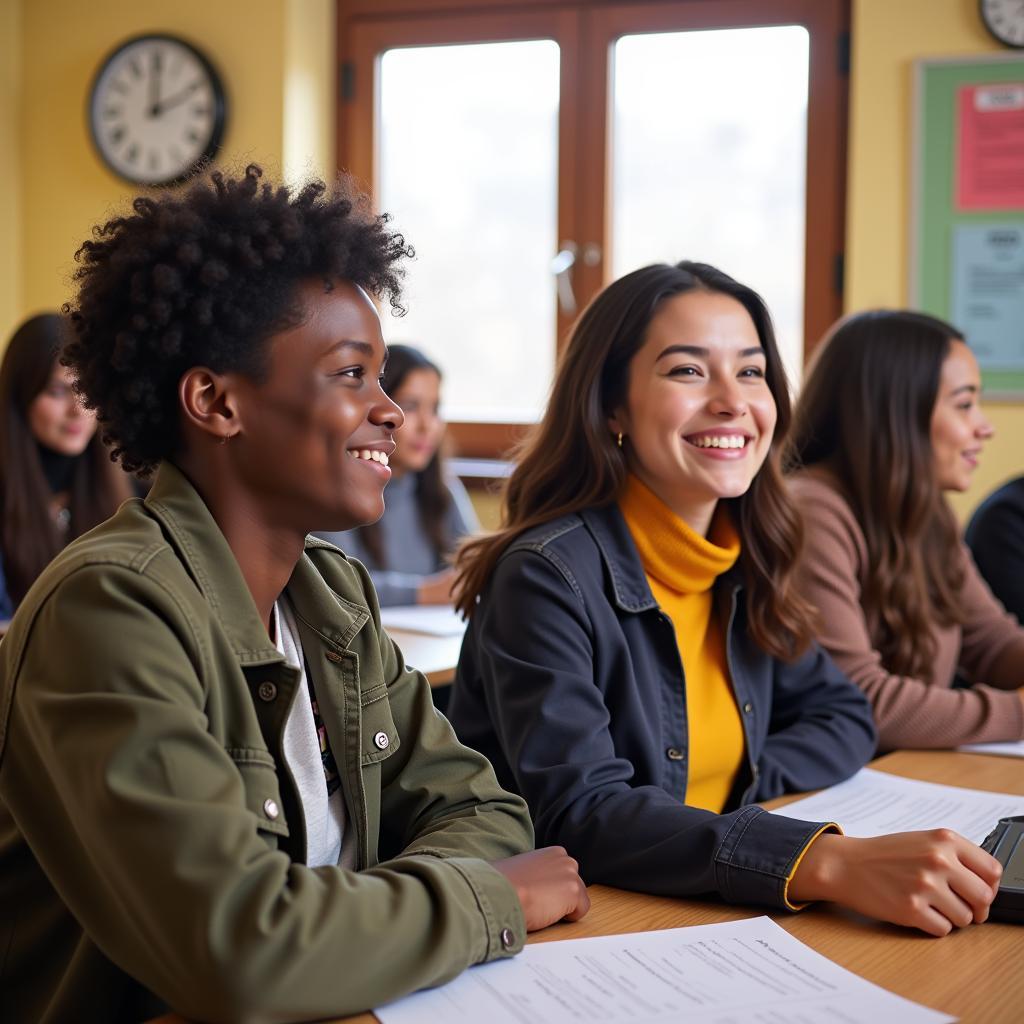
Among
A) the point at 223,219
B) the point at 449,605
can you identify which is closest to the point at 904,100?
the point at 449,605

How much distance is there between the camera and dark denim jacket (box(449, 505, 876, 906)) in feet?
4.07

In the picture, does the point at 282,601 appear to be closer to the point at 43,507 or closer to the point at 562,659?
the point at 562,659

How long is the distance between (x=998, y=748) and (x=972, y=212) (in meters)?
2.36

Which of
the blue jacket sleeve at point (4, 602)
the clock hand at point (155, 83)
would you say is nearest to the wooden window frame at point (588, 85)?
the clock hand at point (155, 83)

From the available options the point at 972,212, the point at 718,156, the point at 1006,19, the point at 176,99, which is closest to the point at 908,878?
the point at 972,212

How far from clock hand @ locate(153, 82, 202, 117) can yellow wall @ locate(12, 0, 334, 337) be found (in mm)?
118

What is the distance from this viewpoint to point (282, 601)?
123cm

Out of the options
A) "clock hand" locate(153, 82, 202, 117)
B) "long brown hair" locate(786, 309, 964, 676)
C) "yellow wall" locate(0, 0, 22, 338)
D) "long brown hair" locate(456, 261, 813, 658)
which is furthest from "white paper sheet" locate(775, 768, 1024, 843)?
"yellow wall" locate(0, 0, 22, 338)

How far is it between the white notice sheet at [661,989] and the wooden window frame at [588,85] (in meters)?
2.92

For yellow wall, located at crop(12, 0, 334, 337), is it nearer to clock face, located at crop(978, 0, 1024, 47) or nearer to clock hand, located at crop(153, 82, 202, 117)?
clock hand, located at crop(153, 82, 202, 117)

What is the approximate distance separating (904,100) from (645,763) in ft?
9.51

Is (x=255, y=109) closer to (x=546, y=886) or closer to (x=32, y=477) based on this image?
(x=32, y=477)

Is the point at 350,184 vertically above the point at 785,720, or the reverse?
the point at 350,184

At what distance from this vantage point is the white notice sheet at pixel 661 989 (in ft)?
3.00
